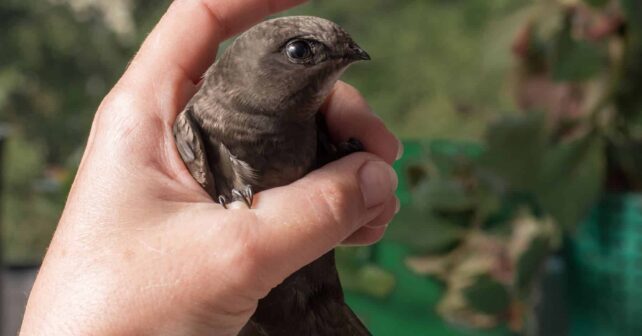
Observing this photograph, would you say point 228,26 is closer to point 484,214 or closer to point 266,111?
point 266,111

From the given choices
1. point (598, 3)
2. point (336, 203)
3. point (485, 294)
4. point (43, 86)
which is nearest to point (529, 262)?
point (485, 294)

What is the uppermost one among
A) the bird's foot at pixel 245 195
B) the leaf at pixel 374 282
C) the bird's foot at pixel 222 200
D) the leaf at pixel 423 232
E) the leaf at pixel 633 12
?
the leaf at pixel 633 12

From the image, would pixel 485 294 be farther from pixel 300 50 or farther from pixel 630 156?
pixel 300 50

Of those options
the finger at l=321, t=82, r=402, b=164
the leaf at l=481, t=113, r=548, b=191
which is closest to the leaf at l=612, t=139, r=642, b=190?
the leaf at l=481, t=113, r=548, b=191

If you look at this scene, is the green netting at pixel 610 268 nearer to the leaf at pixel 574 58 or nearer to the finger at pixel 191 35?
the leaf at pixel 574 58

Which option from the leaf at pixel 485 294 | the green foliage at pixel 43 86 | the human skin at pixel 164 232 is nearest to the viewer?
the human skin at pixel 164 232

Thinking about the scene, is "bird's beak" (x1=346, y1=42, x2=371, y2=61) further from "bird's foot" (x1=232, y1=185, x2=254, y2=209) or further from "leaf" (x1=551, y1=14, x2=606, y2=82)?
"leaf" (x1=551, y1=14, x2=606, y2=82)

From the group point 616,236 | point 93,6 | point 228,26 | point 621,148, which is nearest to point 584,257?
point 616,236

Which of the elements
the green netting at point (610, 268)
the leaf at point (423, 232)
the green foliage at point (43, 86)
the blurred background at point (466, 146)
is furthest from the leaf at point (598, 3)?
the green foliage at point (43, 86)
